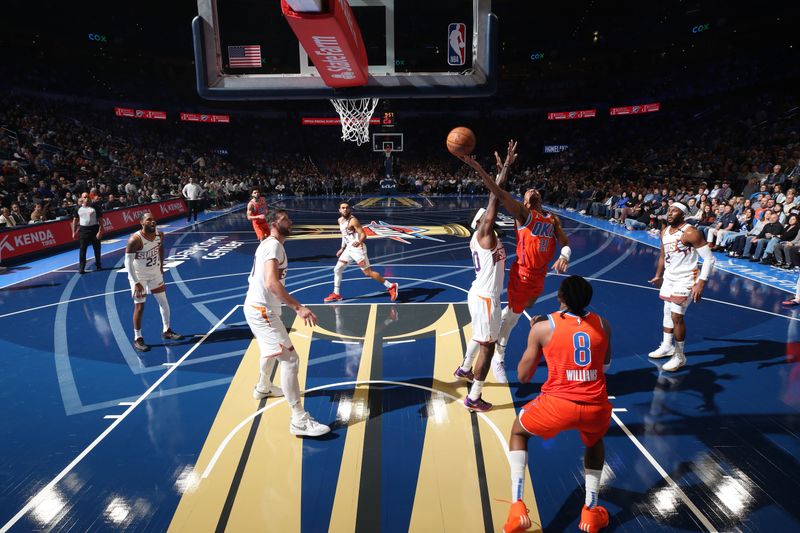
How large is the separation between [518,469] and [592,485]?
0.53 metres

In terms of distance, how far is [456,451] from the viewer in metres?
4.23

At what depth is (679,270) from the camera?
5.71 meters

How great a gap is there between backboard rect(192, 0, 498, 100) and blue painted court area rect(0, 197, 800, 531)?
138 inches

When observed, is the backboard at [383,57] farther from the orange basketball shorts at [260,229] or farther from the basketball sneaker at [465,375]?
the orange basketball shorts at [260,229]

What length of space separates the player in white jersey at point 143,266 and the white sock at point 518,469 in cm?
519

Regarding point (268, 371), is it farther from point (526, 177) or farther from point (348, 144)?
point (348, 144)

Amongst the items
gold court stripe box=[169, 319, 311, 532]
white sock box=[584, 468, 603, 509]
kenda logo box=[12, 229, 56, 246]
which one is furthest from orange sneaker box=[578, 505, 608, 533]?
kenda logo box=[12, 229, 56, 246]

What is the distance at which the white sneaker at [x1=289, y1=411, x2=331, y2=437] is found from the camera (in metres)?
4.42

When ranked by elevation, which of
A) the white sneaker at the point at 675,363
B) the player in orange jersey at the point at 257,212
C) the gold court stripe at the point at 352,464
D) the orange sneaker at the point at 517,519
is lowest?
the gold court stripe at the point at 352,464

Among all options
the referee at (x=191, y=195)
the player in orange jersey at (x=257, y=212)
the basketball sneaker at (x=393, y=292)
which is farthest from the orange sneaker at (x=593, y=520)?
the referee at (x=191, y=195)

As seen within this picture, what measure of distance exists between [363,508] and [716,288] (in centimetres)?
878

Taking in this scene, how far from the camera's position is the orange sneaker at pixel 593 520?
10.8 ft

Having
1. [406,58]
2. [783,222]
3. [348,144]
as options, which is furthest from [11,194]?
[348,144]

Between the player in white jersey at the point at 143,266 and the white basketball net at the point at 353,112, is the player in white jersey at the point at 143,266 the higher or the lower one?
the lower one
